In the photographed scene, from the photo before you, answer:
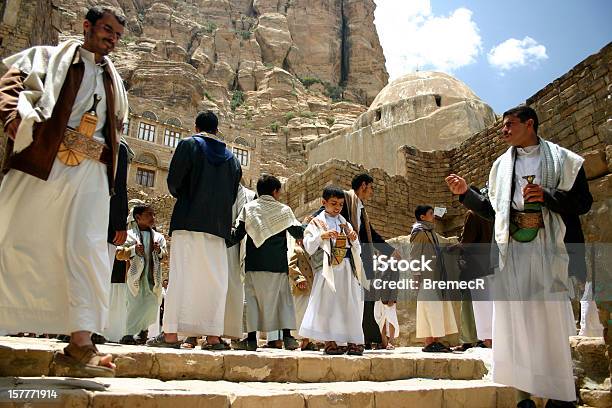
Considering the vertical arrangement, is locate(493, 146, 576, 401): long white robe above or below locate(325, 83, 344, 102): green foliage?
below

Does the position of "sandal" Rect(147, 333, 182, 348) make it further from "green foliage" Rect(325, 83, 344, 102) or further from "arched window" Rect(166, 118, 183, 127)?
"green foliage" Rect(325, 83, 344, 102)

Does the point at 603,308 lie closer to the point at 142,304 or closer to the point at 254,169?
the point at 142,304

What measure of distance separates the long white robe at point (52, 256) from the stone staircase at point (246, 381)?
0.31 metres

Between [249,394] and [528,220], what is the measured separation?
2037 millimetres

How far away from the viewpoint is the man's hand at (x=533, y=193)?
10.3 ft

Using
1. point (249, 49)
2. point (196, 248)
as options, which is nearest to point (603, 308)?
point (196, 248)

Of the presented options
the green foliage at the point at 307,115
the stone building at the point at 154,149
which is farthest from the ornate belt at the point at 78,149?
the green foliage at the point at 307,115

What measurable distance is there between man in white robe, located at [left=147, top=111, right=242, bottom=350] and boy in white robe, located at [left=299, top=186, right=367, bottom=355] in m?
0.87

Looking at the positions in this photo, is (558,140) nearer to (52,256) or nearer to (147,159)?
(52,256)

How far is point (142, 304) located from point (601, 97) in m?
8.60

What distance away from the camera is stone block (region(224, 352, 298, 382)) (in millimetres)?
3351

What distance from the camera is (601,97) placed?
30.1 feet

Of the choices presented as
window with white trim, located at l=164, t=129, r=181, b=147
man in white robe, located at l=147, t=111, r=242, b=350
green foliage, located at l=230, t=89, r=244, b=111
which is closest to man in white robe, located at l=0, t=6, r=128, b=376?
man in white robe, located at l=147, t=111, r=242, b=350

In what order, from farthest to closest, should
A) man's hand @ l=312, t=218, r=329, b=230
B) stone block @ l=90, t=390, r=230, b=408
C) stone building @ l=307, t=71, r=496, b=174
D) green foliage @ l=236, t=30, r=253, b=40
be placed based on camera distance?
green foliage @ l=236, t=30, r=253, b=40 < stone building @ l=307, t=71, r=496, b=174 < man's hand @ l=312, t=218, r=329, b=230 < stone block @ l=90, t=390, r=230, b=408
